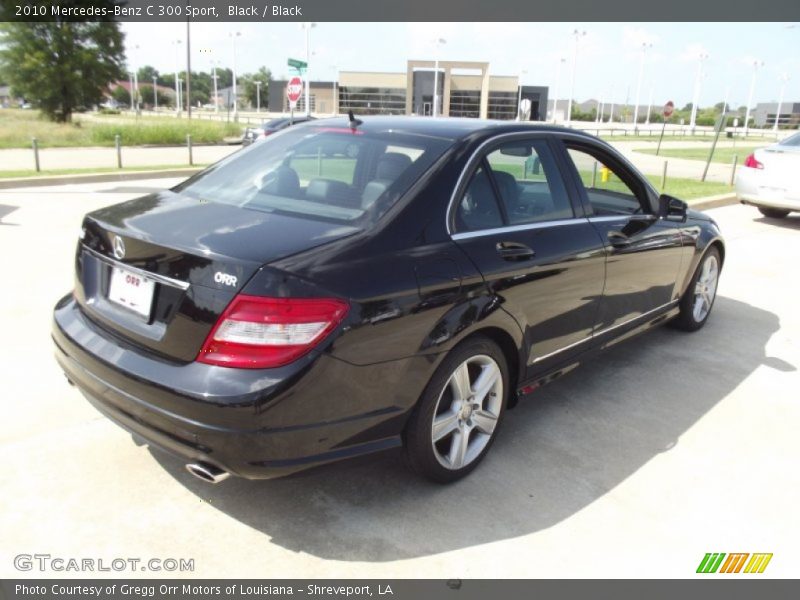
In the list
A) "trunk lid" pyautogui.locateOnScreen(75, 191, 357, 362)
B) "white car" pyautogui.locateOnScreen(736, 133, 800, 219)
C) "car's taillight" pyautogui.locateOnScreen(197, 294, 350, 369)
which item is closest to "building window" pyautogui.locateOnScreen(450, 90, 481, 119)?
"white car" pyautogui.locateOnScreen(736, 133, 800, 219)

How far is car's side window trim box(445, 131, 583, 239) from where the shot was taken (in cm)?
308

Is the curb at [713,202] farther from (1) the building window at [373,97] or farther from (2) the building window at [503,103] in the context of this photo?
(2) the building window at [503,103]

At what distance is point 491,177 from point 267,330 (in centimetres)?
157

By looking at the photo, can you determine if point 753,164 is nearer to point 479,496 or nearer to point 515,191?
point 515,191

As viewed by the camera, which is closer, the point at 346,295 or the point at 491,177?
the point at 346,295

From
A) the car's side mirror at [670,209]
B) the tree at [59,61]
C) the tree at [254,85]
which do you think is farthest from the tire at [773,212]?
the tree at [254,85]

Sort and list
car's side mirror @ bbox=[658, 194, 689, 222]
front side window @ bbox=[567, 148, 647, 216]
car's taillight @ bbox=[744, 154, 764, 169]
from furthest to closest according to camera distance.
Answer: car's taillight @ bbox=[744, 154, 764, 169], car's side mirror @ bbox=[658, 194, 689, 222], front side window @ bbox=[567, 148, 647, 216]

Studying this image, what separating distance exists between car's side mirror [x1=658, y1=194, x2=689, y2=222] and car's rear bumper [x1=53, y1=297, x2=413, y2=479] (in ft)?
9.53

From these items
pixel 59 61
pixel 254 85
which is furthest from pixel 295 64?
pixel 254 85

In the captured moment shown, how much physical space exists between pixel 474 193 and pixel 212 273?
1.39 meters

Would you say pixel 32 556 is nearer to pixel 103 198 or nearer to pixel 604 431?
pixel 604 431

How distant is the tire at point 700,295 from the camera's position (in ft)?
18.0

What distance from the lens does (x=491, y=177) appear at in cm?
342
